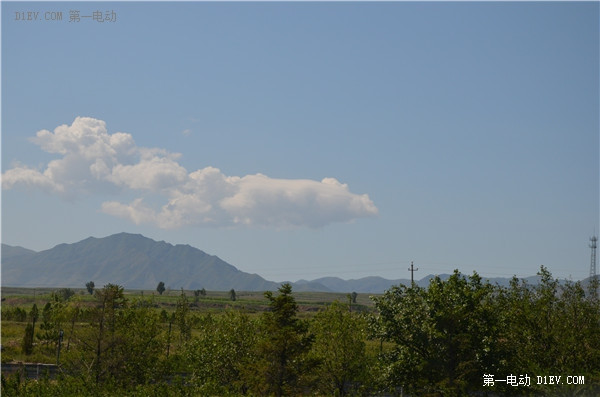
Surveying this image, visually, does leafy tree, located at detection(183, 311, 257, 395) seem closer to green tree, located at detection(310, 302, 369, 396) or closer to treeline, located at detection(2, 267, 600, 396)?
treeline, located at detection(2, 267, 600, 396)

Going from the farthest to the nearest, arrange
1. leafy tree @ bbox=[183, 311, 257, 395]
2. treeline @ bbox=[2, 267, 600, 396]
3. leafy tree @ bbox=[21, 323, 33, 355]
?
leafy tree @ bbox=[21, 323, 33, 355], leafy tree @ bbox=[183, 311, 257, 395], treeline @ bbox=[2, 267, 600, 396]

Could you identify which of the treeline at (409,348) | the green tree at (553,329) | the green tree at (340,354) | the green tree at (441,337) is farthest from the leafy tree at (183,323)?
the green tree at (553,329)

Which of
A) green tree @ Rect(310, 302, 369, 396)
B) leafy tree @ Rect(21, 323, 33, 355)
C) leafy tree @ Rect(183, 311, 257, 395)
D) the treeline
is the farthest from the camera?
leafy tree @ Rect(21, 323, 33, 355)

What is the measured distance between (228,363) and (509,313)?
1921 cm

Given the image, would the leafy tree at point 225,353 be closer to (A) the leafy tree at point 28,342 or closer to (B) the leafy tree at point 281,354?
(B) the leafy tree at point 281,354

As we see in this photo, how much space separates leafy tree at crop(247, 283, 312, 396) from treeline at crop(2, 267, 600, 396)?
59mm

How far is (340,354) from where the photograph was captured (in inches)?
1789

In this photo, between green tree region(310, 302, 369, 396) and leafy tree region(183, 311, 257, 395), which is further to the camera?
green tree region(310, 302, 369, 396)

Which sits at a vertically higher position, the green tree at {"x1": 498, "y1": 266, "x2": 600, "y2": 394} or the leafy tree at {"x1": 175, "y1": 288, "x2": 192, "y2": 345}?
the green tree at {"x1": 498, "y1": 266, "x2": 600, "y2": 394}

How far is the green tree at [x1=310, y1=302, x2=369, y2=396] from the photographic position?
4538cm

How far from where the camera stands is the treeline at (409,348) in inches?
1377

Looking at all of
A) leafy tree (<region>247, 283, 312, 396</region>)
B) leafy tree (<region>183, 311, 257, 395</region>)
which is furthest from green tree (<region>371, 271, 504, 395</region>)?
leafy tree (<region>183, 311, 257, 395</region>)

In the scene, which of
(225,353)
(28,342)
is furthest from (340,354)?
(28,342)

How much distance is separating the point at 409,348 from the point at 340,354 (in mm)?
9804
